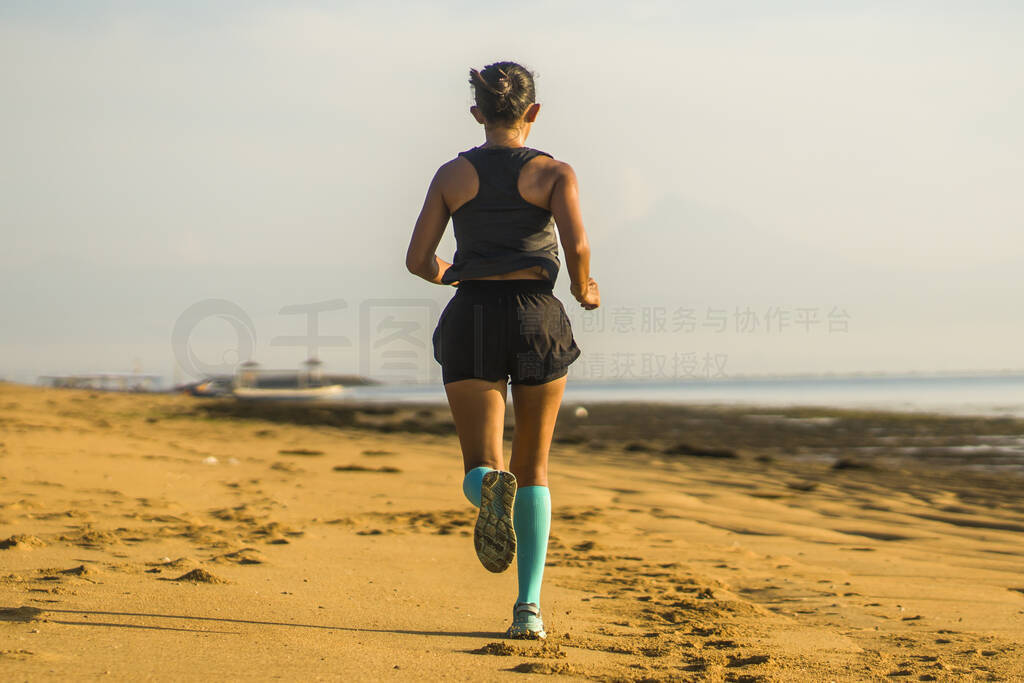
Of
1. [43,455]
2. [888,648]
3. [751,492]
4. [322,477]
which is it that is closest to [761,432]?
[751,492]

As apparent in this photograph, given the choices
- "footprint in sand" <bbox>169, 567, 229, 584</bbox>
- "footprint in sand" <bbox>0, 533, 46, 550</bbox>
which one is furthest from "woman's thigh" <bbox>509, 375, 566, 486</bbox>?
"footprint in sand" <bbox>0, 533, 46, 550</bbox>

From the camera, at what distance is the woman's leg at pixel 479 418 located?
9.65ft

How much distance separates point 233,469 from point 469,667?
6.27 metres

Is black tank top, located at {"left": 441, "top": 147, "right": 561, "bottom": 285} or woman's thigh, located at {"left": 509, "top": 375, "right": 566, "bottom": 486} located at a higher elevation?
black tank top, located at {"left": 441, "top": 147, "right": 561, "bottom": 285}

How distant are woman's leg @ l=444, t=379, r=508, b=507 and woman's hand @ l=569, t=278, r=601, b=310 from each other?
0.37 m

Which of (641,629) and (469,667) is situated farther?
(641,629)

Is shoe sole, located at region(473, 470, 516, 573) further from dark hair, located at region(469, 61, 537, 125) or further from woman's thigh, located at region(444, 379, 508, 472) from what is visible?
dark hair, located at region(469, 61, 537, 125)

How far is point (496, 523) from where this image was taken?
2.70 meters

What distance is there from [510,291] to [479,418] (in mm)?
421

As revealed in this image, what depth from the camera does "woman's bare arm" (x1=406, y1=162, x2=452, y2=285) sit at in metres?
3.00

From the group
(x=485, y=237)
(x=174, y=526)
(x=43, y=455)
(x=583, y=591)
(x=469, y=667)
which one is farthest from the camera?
(x=43, y=455)

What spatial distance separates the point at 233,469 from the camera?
328 inches

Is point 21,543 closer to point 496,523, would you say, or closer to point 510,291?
point 496,523

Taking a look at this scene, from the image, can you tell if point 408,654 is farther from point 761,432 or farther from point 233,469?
point 761,432
